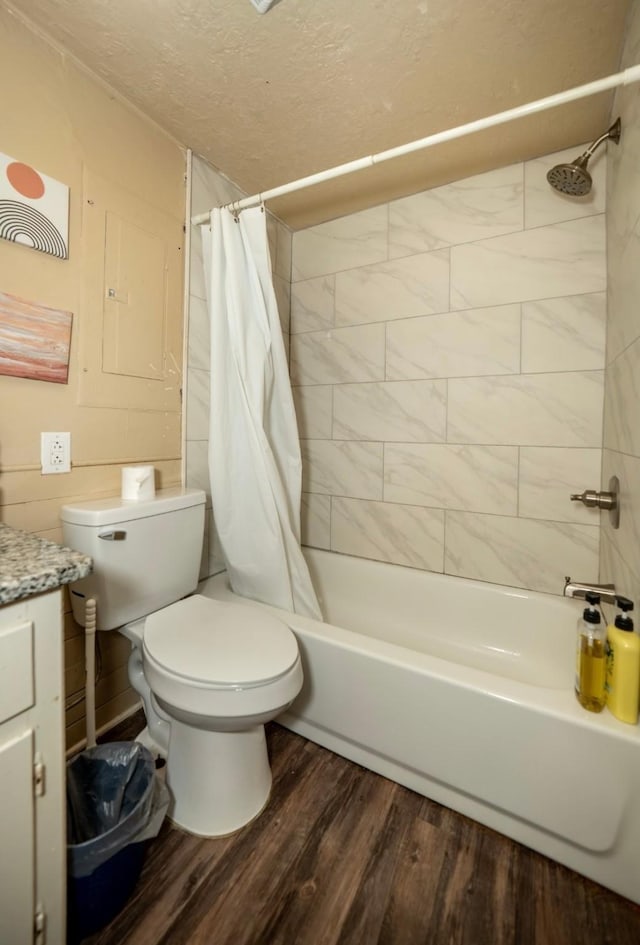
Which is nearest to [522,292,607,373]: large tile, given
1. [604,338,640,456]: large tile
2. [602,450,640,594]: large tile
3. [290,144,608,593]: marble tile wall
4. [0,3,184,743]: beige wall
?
[290,144,608,593]: marble tile wall

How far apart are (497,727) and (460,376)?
1.29m

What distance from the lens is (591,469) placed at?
1494 mm

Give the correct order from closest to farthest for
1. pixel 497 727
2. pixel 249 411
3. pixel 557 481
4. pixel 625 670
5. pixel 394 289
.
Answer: pixel 625 670 → pixel 497 727 → pixel 249 411 → pixel 557 481 → pixel 394 289

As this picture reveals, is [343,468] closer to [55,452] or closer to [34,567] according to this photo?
[55,452]

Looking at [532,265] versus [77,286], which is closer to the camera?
[77,286]

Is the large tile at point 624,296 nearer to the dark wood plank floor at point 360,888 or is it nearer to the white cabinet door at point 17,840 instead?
the dark wood plank floor at point 360,888

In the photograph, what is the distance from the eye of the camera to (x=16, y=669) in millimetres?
588

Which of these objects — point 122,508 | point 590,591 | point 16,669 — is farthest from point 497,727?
point 122,508

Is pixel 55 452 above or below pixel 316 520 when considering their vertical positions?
above

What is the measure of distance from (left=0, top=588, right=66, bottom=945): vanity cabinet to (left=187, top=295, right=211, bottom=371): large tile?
3.93ft

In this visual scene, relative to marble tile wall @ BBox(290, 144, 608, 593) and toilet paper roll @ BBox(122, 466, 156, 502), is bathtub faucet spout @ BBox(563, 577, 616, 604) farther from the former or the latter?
toilet paper roll @ BBox(122, 466, 156, 502)

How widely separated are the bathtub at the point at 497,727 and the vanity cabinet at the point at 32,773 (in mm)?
731

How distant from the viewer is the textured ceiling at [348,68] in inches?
41.4

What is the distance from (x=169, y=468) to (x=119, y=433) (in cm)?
25
